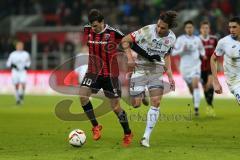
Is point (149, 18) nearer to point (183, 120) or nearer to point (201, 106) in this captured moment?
point (201, 106)

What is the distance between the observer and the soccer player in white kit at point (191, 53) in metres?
19.2

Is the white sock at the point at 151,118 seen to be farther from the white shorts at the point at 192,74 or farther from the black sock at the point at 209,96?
the white shorts at the point at 192,74

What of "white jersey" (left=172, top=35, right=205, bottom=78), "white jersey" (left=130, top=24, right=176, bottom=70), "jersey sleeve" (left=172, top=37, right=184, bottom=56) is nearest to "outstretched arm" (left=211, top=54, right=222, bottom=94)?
"white jersey" (left=130, top=24, right=176, bottom=70)

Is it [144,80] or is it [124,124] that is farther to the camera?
[144,80]

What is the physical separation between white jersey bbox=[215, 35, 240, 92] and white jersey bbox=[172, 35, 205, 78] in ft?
22.2

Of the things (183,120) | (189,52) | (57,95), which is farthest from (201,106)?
(57,95)

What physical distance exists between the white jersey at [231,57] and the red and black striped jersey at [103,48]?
2.02 metres

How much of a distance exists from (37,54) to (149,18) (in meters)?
7.36

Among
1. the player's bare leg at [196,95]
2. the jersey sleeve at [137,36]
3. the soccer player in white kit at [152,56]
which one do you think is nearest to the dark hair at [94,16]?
the soccer player in white kit at [152,56]

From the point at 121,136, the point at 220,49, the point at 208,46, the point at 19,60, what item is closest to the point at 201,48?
the point at 208,46

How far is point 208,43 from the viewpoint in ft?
64.2

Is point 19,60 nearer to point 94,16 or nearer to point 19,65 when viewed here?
point 19,65

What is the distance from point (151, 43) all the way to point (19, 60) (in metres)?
15.0

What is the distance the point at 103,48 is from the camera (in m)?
12.2
